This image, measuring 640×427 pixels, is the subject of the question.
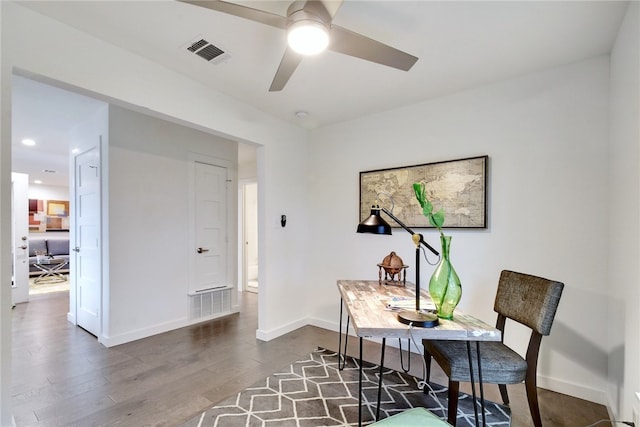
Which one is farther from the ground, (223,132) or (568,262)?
(223,132)

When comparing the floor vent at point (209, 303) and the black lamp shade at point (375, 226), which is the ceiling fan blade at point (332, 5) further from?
the floor vent at point (209, 303)

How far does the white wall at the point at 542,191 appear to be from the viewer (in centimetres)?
213

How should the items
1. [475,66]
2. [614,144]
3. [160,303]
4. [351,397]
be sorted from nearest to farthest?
[614,144]
[351,397]
[475,66]
[160,303]

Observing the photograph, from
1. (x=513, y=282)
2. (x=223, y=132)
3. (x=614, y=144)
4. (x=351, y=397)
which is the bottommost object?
(x=351, y=397)

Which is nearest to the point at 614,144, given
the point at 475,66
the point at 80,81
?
the point at 475,66

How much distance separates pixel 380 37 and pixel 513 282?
1.87 meters

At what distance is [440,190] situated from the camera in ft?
9.02

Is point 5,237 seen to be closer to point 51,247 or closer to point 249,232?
point 249,232

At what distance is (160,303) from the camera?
11.5 ft

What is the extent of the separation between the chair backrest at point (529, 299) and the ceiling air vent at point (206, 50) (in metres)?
2.54

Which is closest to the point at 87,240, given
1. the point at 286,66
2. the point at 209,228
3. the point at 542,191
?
the point at 209,228

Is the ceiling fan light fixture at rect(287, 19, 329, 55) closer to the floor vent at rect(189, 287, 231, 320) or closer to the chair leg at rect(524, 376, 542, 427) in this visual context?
the chair leg at rect(524, 376, 542, 427)

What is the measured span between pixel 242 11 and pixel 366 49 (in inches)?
26.9

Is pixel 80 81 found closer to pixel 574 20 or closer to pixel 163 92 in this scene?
pixel 163 92
